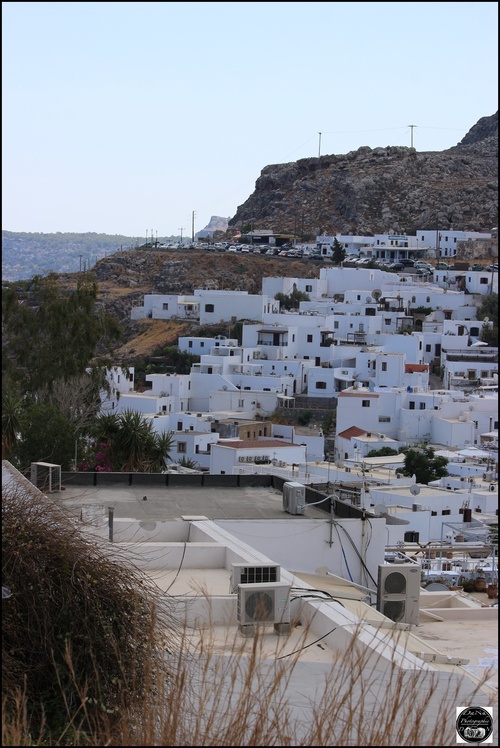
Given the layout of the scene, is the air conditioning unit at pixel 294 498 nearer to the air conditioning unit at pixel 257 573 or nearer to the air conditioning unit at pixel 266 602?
the air conditioning unit at pixel 257 573

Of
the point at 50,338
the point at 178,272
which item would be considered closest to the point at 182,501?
the point at 50,338

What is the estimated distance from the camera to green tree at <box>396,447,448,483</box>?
2327 centimetres

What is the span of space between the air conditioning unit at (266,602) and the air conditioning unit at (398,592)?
1.54 meters

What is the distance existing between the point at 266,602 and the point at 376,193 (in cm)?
5472

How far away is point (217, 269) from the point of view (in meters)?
47.4

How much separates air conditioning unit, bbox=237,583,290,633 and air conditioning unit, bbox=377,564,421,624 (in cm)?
154

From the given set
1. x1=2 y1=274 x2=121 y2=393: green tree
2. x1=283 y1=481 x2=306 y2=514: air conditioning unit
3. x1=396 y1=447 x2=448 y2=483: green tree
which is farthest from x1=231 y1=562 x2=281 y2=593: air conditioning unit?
x1=396 y1=447 x2=448 y2=483: green tree

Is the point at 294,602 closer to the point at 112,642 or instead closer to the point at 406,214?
the point at 112,642

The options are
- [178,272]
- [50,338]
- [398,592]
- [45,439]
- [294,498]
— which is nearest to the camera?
[398,592]

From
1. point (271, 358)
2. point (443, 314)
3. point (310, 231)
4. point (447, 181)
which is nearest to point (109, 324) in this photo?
point (271, 358)

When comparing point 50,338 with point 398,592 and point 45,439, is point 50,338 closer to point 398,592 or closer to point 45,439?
point 45,439

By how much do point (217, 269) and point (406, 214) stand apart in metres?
13.4

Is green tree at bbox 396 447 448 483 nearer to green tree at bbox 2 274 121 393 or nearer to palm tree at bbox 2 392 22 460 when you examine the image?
green tree at bbox 2 274 121 393

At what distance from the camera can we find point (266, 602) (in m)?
4.86
